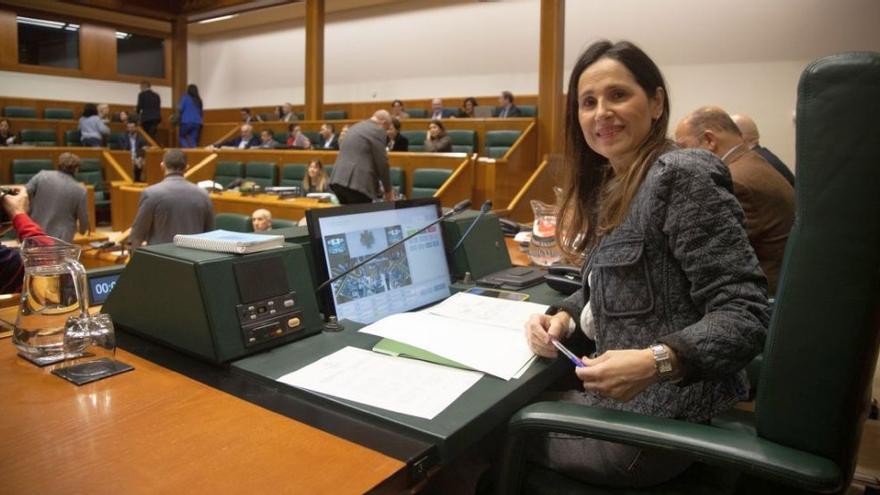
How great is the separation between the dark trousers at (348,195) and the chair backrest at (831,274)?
4.44 metres

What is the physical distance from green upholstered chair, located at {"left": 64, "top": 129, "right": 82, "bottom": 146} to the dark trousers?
6.28 meters

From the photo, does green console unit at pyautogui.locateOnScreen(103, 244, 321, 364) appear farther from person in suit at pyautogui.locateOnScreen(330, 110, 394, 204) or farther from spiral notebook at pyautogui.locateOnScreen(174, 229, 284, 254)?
person in suit at pyautogui.locateOnScreen(330, 110, 394, 204)

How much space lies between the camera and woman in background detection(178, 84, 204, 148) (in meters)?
10.5

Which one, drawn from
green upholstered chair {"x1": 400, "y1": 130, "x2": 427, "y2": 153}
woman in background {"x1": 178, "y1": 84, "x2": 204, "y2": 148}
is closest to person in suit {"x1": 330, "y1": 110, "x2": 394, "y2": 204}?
green upholstered chair {"x1": 400, "y1": 130, "x2": 427, "y2": 153}

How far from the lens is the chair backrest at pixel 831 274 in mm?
701

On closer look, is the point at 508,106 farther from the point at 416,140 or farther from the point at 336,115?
the point at 336,115

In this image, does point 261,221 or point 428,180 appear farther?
point 428,180

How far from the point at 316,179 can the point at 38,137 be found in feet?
18.7

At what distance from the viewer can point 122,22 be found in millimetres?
11797

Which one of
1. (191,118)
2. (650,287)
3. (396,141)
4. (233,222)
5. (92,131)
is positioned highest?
(191,118)

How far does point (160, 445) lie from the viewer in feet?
2.71

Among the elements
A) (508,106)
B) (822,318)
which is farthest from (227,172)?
(822,318)

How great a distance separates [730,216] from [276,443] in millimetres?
754

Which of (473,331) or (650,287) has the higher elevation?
(650,287)
